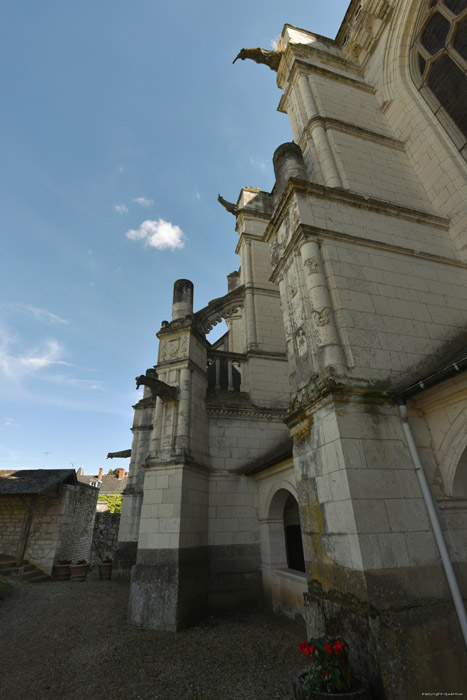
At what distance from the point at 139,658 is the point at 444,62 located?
1310 cm

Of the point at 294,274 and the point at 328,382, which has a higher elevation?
the point at 294,274

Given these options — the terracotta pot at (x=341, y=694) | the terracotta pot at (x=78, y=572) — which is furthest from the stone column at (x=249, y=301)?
the terracotta pot at (x=78, y=572)

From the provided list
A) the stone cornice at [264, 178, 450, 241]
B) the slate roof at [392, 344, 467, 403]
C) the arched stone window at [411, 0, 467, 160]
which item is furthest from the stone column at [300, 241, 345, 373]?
the arched stone window at [411, 0, 467, 160]

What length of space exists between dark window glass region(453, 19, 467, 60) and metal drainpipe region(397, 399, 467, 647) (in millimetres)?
8370

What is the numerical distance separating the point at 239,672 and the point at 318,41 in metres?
15.0

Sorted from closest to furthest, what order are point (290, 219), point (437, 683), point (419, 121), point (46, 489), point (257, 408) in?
point (437, 683)
point (290, 219)
point (419, 121)
point (257, 408)
point (46, 489)

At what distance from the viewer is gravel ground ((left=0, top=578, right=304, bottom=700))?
3.86 m

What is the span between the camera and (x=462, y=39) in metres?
7.14

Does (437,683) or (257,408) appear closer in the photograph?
(437,683)

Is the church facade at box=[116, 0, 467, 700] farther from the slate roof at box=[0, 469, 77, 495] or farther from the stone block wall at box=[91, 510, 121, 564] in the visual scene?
the stone block wall at box=[91, 510, 121, 564]

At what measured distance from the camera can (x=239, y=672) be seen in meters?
4.26

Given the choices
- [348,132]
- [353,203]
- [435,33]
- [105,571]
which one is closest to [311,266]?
[353,203]

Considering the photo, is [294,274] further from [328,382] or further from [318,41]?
[318,41]

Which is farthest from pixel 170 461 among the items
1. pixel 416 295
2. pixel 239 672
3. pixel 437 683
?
pixel 416 295
